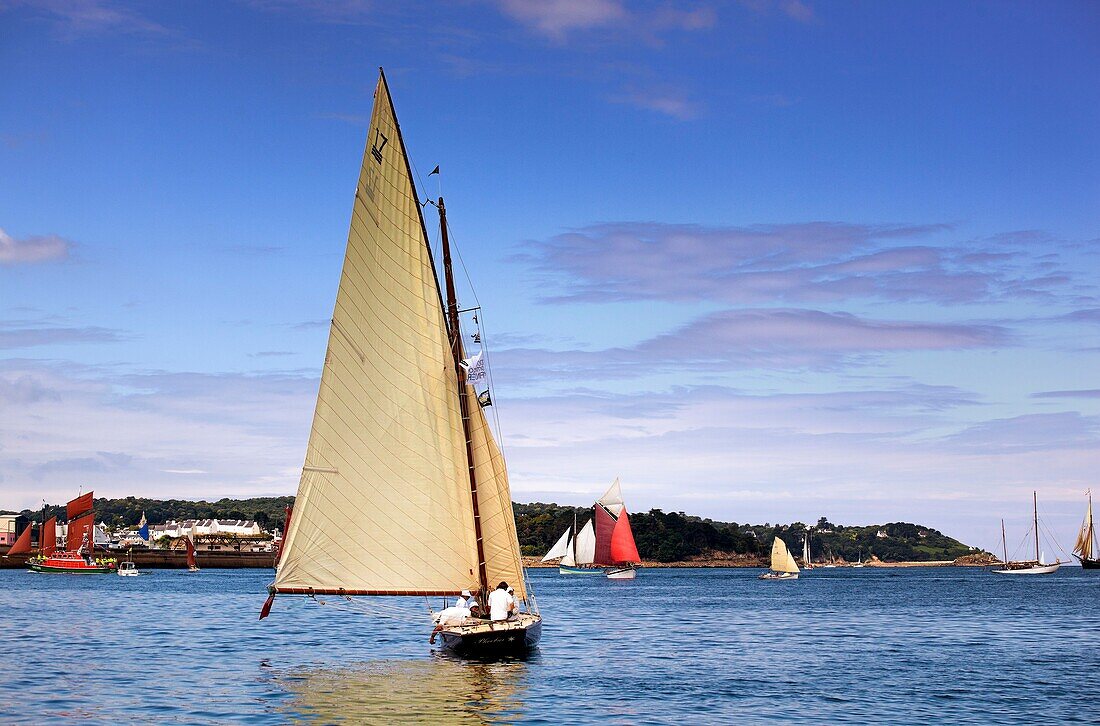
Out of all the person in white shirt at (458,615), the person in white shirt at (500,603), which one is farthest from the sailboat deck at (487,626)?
the person in white shirt at (458,615)

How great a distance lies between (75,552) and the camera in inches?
6245

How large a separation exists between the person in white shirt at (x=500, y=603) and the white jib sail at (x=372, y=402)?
9.93 ft

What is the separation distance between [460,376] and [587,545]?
494 feet

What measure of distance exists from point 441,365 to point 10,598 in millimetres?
65019

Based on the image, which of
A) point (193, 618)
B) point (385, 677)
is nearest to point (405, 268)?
point (385, 677)

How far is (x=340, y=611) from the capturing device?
81500mm

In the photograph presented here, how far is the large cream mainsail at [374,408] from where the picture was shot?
1436 inches

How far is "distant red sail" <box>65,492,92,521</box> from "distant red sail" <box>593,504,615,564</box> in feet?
236

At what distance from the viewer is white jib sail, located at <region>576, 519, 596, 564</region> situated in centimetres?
18350

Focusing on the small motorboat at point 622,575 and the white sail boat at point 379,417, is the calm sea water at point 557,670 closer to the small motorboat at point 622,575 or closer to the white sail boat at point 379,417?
the white sail boat at point 379,417

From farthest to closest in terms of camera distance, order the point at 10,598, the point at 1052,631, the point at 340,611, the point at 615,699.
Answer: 1. the point at 10,598
2. the point at 340,611
3. the point at 1052,631
4. the point at 615,699

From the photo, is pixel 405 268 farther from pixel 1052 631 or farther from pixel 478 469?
pixel 1052 631

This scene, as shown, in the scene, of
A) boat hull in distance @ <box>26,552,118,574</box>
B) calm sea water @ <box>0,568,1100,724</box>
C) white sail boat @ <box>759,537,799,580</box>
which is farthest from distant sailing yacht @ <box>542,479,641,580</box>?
calm sea water @ <box>0,568,1100,724</box>

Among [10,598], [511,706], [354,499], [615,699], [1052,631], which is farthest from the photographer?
[10,598]
